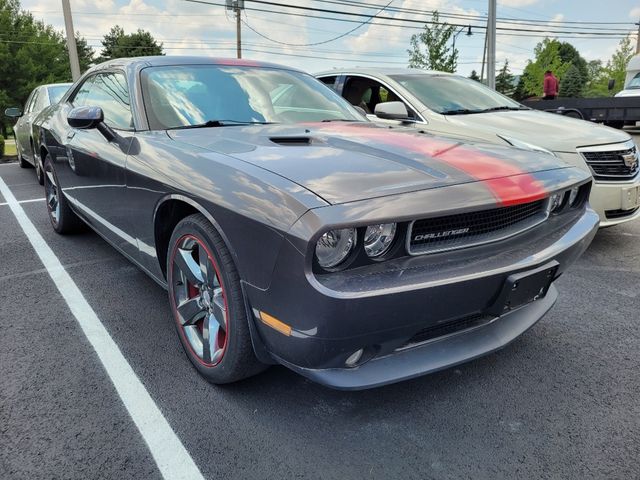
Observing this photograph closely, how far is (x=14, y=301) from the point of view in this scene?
3084mm

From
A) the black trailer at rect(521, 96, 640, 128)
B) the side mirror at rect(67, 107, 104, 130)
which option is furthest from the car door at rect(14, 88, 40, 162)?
the black trailer at rect(521, 96, 640, 128)

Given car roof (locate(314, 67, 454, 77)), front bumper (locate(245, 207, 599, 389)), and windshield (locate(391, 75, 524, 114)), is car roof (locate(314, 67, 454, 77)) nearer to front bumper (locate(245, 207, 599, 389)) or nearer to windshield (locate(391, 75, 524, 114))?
windshield (locate(391, 75, 524, 114))

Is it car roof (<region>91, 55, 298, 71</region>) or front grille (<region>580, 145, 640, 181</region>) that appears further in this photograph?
front grille (<region>580, 145, 640, 181</region>)

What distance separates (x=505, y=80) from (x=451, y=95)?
68256 mm

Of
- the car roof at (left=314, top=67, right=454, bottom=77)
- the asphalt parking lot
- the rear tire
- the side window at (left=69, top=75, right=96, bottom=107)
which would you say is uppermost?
the car roof at (left=314, top=67, right=454, bottom=77)

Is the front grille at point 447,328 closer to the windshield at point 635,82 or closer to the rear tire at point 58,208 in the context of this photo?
the rear tire at point 58,208

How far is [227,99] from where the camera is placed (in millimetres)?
2834

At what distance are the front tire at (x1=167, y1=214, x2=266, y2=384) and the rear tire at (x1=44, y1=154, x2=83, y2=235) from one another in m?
2.46

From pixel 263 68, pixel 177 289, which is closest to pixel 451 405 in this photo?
pixel 177 289

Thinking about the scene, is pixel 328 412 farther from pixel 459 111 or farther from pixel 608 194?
pixel 459 111

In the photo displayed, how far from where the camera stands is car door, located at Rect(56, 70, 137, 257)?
8.90ft

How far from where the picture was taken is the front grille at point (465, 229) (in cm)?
173

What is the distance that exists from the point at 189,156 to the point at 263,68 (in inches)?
57.2

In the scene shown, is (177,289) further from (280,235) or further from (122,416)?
(280,235)
